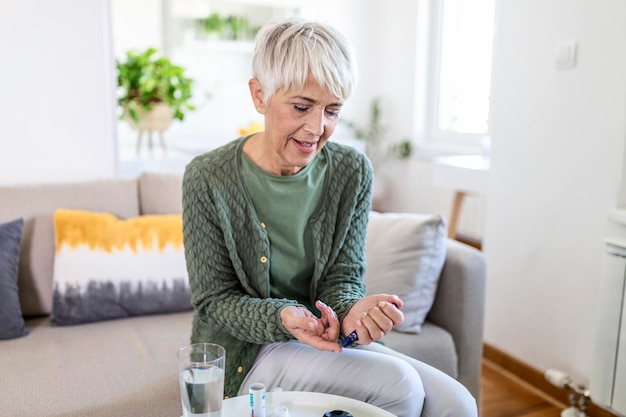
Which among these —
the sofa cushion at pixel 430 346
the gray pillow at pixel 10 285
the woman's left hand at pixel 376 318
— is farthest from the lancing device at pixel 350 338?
the gray pillow at pixel 10 285

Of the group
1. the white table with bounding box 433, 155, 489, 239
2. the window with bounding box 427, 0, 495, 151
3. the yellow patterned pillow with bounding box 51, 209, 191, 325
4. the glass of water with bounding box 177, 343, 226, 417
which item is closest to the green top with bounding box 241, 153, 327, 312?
the glass of water with bounding box 177, 343, 226, 417

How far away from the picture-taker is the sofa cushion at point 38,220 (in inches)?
73.4

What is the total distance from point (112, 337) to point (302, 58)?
105 centimetres

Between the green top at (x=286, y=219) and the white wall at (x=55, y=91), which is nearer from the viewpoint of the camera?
the green top at (x=286, y=219)

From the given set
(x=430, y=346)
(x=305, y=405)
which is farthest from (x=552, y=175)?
(x=305, y=405)

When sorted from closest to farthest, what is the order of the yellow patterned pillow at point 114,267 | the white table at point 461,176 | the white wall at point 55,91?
the yellow patterned pillow at point 114,267
the white wall at point 55,91
the white table at point 461,176

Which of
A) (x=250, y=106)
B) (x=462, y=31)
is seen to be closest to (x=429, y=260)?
(x=462, y=31)

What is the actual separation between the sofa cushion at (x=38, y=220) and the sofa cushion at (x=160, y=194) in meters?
0.12

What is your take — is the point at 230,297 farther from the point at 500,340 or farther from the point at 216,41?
the point at 216,41

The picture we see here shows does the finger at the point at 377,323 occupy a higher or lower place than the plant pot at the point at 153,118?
lower

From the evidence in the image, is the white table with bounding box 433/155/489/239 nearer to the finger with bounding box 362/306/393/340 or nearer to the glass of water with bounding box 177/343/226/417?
the finger with bounding box 362/306/393/340

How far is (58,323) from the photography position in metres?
1.82

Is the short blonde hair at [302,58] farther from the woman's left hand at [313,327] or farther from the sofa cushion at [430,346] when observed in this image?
the sofa cushion at [430,346]

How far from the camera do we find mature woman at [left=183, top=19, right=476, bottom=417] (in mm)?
1154
